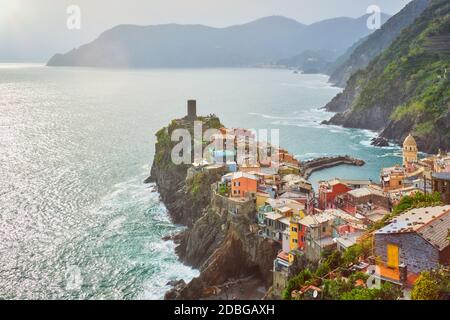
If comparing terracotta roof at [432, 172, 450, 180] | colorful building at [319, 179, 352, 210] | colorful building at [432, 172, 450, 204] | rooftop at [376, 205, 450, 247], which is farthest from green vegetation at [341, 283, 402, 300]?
colorful building at [319, 179, 352, 210]

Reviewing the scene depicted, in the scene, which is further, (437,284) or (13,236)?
(13,236)

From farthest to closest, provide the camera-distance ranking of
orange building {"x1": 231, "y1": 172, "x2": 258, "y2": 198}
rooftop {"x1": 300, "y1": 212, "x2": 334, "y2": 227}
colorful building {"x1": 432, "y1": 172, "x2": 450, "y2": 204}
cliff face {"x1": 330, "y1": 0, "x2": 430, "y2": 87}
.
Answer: cliff face {"x1": 330, "y1": 0, "x2": 430, "y2": 87}, orange building {"x1": 231, "y1": 172, "x2": 258, "y2": 198}, rooftop {"x1": 300, "y1": 212, "x2": 334, "y2": 227}, colorful building {"x1": 432, "y1": 172, "x2": 450, "y2": 204}

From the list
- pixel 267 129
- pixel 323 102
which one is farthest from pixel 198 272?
pixel 323 102

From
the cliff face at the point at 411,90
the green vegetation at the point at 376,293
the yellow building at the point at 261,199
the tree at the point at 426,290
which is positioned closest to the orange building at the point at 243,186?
the yellow building at the point at 261,199

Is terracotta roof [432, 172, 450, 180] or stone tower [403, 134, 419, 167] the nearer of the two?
terracotta roof [432, 172, 450, 180]

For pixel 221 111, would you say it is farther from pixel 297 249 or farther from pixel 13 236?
pixel 297 249

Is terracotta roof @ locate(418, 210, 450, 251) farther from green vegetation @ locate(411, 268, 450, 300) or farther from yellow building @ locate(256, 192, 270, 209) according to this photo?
yellow building @ locate(256, 192, 270, 209)
